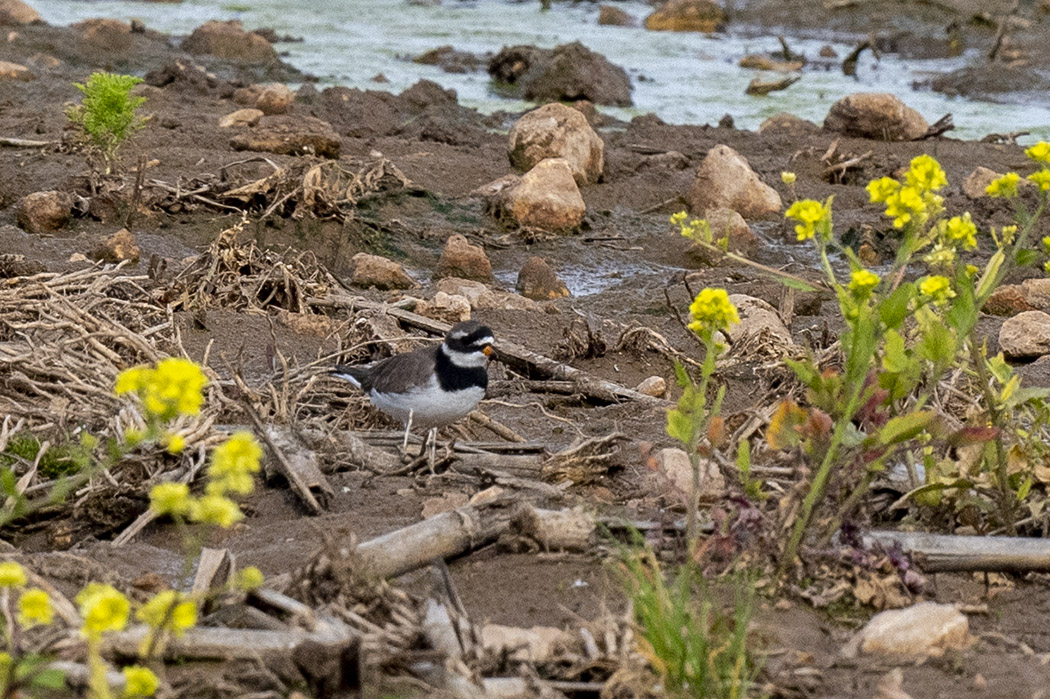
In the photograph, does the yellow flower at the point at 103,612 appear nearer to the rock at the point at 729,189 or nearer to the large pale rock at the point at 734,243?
the large pale rock at the point at 734,243

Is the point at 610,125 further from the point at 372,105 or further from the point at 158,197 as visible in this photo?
the point at 158,197

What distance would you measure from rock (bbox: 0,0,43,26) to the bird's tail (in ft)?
43.6

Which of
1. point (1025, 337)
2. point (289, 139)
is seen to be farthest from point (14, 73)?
Answer: point (1025, 337)

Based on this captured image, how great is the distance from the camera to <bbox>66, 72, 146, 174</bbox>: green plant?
8992 millimetres

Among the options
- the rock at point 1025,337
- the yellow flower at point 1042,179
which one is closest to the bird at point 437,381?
the yellow flower at point 1042,179

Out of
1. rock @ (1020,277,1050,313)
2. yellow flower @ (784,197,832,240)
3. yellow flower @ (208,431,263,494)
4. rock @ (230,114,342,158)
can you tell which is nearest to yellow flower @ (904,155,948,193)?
yellow flower @ (784,197,832,240)

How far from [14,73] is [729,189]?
7.76 m

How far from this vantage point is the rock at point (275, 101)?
12.6 metres

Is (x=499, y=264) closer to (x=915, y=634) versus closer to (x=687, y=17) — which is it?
(x=915, y=634)

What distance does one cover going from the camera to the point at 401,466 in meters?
4.87

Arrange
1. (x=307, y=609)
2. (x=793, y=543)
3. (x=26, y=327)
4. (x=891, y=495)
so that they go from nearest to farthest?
(x=307, y=609), (x=793, y=543), (x=891, y=495), (x=26, y=327)

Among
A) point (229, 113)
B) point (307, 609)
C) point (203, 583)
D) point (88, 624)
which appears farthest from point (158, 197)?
point (88, 624)

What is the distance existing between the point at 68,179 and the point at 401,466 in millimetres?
5691

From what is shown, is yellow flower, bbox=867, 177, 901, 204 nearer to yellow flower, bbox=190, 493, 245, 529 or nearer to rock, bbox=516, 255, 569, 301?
yellow flower, bbox=190, 493, 245, 529
